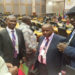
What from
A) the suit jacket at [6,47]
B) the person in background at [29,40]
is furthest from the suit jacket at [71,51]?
the person in background at [29,40]

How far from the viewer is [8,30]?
3158mm

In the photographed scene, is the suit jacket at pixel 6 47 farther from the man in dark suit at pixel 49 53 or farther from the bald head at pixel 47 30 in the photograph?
the bald head at pixel 47 30

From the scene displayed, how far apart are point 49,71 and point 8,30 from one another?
1113 mm

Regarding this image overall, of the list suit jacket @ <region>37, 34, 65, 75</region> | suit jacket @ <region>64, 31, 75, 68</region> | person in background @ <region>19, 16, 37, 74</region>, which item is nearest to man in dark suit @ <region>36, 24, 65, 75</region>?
suit jacket @ <region>37, 34, 65, 75</region>

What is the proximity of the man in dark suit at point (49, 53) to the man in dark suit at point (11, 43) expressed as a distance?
630 millimetres

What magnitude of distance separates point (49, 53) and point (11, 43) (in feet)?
2.80

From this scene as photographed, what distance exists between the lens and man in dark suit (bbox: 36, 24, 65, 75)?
2.59 meters

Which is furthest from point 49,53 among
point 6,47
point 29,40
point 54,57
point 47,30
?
point 29,40

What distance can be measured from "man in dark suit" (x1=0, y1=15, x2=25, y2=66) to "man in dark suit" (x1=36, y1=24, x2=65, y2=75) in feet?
2.07

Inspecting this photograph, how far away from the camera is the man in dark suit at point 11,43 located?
121 inches

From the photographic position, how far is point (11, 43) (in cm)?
311

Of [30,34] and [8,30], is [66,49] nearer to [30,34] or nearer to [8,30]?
[8,30]

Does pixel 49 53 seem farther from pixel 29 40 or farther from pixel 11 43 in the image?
pixel 29 40

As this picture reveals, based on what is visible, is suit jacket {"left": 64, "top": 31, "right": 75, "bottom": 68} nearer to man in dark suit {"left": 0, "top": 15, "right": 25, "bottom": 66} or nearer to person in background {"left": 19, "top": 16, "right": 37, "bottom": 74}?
man in dark suit {"left": 0, "top": 15, "right": 25, "bottom": 66}
